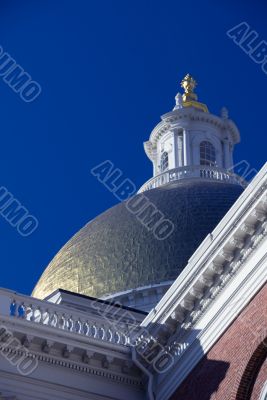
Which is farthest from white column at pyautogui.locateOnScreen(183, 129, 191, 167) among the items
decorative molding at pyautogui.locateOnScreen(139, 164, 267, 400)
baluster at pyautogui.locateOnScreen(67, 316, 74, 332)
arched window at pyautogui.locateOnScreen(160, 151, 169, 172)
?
baluster at pyautogui.locateOnScreen(67, 316, 74, 332)

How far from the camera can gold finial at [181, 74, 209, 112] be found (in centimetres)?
4940

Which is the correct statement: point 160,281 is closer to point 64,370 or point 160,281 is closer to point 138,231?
point 138,231

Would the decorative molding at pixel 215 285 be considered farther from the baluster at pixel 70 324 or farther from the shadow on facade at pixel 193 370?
the baluster at pixel 70 324

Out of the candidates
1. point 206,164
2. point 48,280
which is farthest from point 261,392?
point 206,164

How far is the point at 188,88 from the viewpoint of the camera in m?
50.5

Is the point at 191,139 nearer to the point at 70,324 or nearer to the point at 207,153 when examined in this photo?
the point at 207,153

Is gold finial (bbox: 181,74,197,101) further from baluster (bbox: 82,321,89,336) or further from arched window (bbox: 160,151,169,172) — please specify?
baluster (bbox: 82,321,89,336)

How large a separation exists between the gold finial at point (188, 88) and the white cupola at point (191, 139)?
0.17m

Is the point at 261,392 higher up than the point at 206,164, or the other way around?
the point at 206,164

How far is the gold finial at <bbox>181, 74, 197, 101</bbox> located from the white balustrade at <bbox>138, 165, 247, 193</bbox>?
7180 millimetres

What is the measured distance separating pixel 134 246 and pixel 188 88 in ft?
56.1

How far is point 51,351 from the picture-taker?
70.9 ft

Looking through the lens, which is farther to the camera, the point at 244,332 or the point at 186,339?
the point at 186,339

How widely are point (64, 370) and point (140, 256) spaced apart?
12.7 meters
